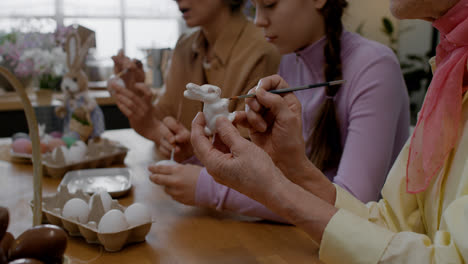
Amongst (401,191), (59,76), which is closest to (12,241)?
(401,191)

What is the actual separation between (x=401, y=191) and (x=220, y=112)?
0.44 metres

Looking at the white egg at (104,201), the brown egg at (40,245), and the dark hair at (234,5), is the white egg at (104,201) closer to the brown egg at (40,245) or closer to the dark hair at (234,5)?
the brown egg at (40,245)

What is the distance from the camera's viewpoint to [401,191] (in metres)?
0.95

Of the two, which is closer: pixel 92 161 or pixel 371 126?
pixel 371 126

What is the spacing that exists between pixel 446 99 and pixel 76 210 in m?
0.81

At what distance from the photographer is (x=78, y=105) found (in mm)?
1862

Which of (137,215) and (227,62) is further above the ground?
(227,62)

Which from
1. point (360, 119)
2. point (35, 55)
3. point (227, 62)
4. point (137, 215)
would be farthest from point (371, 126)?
point (35, 55)

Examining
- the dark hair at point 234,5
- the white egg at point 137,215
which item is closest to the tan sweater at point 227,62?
the dark hair at point 234,5

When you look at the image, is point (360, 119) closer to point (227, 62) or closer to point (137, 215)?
point (227, 62)

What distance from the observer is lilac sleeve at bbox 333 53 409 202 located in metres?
1.15

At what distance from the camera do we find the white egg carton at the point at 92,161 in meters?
1.50

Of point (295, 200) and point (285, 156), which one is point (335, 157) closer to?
point (285, 156)

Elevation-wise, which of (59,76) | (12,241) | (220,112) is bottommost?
(59,76)
